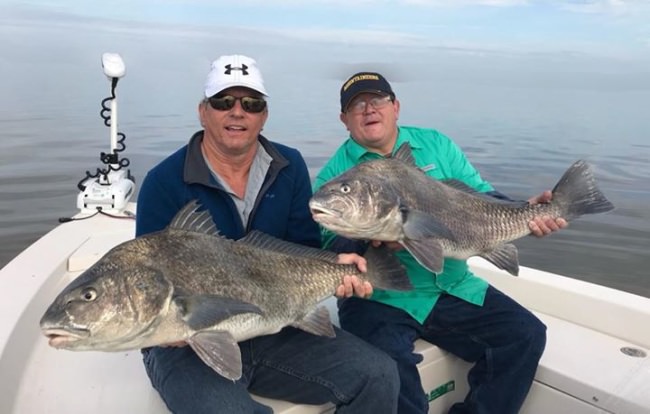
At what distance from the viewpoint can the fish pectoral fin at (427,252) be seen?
10.1 ft

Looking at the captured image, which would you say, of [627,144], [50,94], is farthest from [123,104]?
[627,144]

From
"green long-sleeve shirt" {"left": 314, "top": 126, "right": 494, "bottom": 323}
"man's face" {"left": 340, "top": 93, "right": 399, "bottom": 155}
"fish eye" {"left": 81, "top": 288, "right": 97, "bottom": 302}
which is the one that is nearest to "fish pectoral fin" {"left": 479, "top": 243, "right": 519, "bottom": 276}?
"green long-sleeve shirt" {"left": 314, "top": 126, "right": 494, "bottom": 323}

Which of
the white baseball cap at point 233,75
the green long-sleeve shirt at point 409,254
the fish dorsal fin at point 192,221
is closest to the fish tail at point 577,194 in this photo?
the green long-sleeve shirt at point 409,254

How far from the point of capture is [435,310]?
12.1 feet

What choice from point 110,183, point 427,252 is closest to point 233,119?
point 427,252

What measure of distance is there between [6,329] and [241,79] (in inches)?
74.3

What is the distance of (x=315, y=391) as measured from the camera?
9.55 ft

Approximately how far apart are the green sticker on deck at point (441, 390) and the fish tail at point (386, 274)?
3.12 ft

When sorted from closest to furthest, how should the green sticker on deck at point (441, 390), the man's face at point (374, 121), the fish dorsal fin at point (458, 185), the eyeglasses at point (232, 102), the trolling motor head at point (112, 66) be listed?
1. the eyeglasses at point (232, 102)
2. the fish dorsal fin at point (458, 185)
3. the green sticker on deck at point (441, 390)
4. the man's face at point (374, 121)
5. the trolling motor head at point (112, 66)

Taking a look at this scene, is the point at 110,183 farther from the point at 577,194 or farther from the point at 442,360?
the point at 577,194

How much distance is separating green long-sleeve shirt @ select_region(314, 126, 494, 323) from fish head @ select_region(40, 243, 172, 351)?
1393mm

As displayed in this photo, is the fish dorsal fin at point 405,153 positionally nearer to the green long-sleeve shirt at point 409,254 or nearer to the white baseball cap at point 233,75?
the green long-sleeve shirt at point 409,254

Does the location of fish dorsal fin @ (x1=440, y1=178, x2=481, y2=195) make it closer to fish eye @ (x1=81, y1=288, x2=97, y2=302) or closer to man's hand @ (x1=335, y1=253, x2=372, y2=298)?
man's hand @ (x1=335, y1=253, x2=372, y2=298)

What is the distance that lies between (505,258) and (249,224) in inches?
59.0
